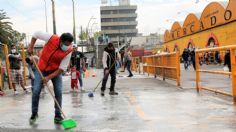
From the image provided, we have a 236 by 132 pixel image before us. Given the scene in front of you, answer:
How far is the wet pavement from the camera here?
693 cm

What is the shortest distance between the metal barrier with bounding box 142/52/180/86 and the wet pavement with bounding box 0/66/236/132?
302 centimetres

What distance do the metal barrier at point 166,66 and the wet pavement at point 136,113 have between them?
9.92 feet

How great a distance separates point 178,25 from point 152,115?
156 ft

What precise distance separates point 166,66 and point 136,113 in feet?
28.8

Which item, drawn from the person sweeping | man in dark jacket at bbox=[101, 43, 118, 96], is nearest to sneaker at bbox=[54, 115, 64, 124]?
the person sweeping

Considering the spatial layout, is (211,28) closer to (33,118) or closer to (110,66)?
(110,66)

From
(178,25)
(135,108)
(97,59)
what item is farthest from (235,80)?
(178,25)

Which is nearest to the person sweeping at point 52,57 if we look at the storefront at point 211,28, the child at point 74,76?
the child at point 74,76

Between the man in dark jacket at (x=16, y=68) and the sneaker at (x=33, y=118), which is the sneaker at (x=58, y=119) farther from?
the man in dark jacket at (x=16, y=68)

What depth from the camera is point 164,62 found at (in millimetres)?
17562

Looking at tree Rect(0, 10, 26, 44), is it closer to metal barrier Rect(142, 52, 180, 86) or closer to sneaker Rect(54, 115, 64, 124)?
metal barrier Rect(142, 52, 180, 86)

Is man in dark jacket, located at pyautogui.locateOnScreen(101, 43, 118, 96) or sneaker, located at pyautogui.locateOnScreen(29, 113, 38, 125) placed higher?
man in dark jacket, located at pyautogui.locateOnScreen(101, 43, 118, 96)

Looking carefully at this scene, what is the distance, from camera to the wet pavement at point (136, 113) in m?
6.93

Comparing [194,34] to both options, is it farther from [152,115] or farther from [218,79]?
[152,115]
